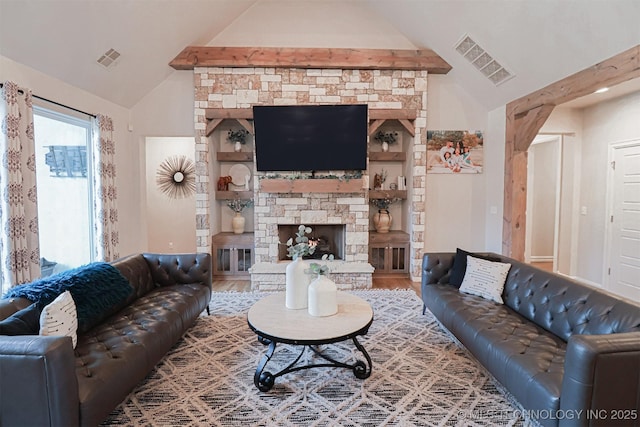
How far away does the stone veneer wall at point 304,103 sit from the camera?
5098 millimetres

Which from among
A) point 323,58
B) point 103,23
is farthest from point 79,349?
point 323,58

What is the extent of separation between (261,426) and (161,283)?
2.18 m

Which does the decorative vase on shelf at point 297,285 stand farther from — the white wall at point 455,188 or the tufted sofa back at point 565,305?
the white wall at point 455,188

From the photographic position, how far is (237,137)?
574 cm

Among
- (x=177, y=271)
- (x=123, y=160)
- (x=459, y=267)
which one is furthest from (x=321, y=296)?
(x=123, y=160)

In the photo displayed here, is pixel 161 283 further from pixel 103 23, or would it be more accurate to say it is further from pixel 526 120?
pixel 526 120

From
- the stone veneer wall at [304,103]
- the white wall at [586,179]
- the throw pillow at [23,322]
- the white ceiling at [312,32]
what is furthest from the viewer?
the stone veneer wall at [304,103]

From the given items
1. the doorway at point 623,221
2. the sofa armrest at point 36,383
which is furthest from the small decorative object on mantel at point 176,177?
the doorway at point 623,221

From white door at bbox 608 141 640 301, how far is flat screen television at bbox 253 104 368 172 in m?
3.57

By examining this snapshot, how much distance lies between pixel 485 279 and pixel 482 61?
3.02 m

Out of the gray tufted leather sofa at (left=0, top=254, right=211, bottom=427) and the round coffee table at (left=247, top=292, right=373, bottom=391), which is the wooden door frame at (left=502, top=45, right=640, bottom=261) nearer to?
the round coffee table at (left=247, top=292, right=373, bottom=391)

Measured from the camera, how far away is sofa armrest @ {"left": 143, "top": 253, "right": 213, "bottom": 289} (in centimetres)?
363

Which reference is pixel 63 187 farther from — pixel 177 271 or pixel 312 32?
pixel 312 32

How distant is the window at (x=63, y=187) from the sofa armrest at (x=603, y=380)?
15.7 ft
